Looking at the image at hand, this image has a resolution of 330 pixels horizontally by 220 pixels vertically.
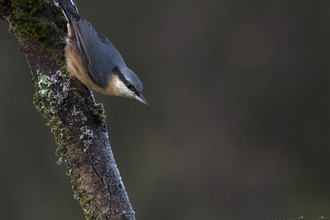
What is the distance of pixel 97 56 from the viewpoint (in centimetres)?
194

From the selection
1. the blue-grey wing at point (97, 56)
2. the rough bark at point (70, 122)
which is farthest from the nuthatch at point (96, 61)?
the rough bark at point (70, 122)

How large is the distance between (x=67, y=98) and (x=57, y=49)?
0.87ft

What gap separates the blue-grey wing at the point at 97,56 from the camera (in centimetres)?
188

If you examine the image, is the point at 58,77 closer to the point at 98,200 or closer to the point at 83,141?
the point at 83,141

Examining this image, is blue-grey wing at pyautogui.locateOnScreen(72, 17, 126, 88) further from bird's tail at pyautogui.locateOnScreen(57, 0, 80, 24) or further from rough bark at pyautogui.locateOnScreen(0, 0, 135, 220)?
rough bark at pyautogui.locateOnScreen(0, 0, 135, 220)

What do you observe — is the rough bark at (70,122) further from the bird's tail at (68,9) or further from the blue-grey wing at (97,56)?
the blue-grey wing at (97,56)

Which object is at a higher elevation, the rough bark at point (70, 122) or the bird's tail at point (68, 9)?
the bird's tail at point (68, 9)

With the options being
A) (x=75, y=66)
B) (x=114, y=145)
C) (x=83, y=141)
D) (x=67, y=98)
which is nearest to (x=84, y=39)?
(x=75, y=66)

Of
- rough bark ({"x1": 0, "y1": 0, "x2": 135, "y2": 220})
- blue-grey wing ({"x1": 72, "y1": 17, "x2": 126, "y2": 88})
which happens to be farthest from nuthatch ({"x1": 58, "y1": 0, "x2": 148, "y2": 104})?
rough bark ({"x1": 0, "y1": 0, "x2": 135, "y2": 220})

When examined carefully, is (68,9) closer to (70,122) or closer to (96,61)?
(96,61)

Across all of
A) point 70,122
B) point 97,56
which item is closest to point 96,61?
point 97,56

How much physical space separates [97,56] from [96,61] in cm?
3

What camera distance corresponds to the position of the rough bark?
1517 millimetres

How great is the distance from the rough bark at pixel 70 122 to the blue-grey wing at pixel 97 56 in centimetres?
30
